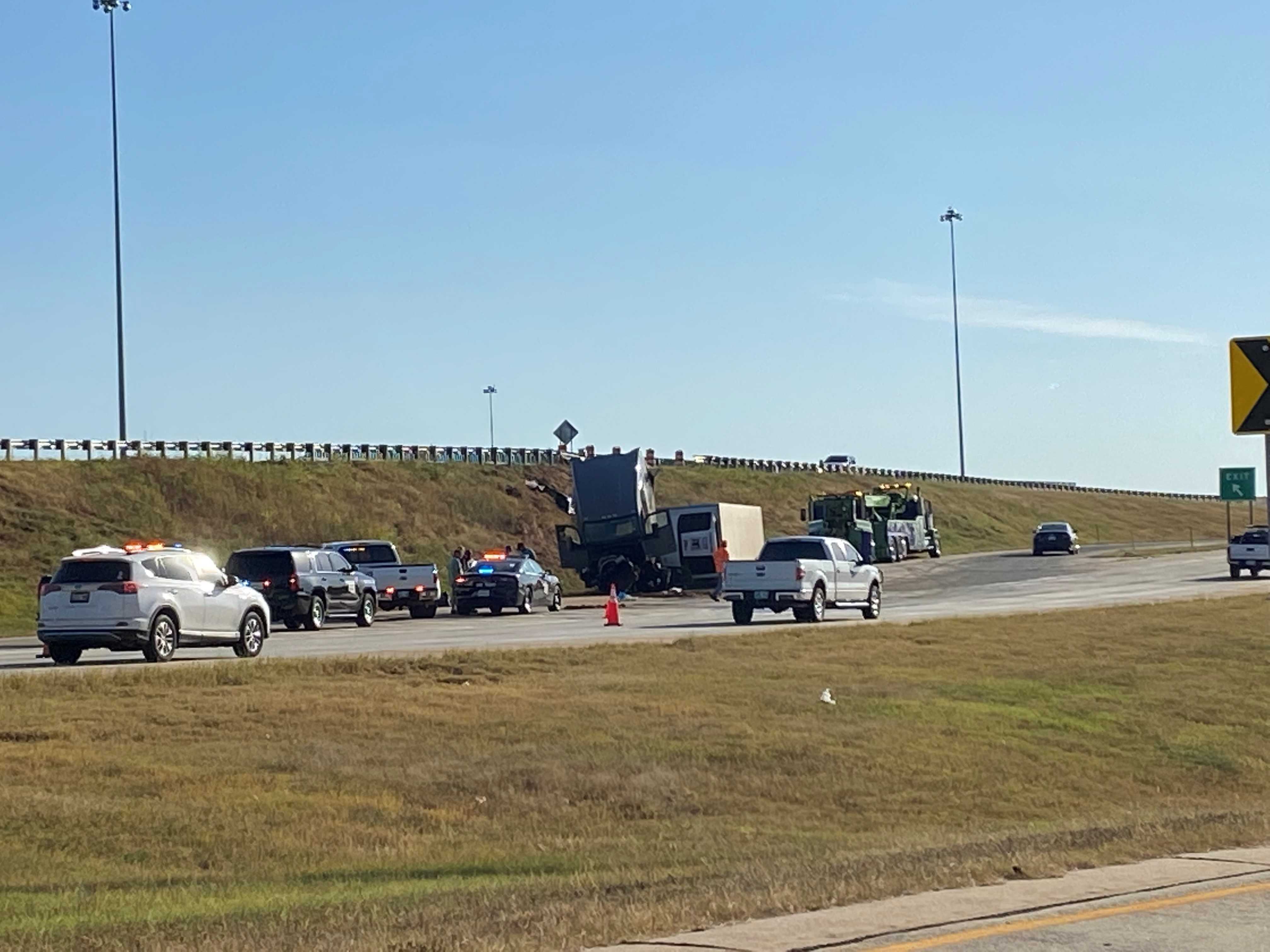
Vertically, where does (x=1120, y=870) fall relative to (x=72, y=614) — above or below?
below

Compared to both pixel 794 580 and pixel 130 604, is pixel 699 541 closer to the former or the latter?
pixel 794 580

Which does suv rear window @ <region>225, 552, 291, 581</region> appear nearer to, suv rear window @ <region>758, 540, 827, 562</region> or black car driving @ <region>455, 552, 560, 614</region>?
black car driving @ <region>455, 552, 560, 614</region>

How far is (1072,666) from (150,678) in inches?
597

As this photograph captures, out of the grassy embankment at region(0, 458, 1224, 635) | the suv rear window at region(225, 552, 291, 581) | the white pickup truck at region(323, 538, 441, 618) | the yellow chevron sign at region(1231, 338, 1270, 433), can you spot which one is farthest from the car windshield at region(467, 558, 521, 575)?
the yellow chevron sign at region(1231, 338, 1270, 433)

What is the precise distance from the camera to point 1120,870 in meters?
11.4

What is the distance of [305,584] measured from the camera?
38.1 m

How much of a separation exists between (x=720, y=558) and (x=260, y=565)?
18616 millimetres

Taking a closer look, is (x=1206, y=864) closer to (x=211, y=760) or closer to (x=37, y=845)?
(x=37, y=845)

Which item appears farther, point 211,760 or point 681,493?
point 681,493

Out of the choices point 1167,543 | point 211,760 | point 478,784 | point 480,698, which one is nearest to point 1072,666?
point 480,698

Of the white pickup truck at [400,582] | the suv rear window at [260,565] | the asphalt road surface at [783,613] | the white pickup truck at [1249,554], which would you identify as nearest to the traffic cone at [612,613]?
the asphalt road surface at [783,613]

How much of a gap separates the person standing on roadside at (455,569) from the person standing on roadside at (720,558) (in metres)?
7.79

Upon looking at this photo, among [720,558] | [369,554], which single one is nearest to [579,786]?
[369,554]

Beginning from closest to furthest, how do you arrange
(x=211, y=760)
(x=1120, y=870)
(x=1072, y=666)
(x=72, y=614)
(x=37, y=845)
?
1. (x=1120, y=870)
2. (x=37, y=845)
3. (x=211, y=760)
4. (x=72, y=614)
5. (x=1072, y=666)
